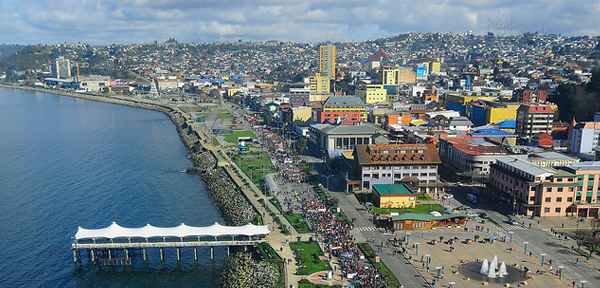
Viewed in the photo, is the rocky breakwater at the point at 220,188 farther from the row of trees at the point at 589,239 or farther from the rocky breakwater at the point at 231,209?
the row of trees at the point at 589,239

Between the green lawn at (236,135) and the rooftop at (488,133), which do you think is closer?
the rooftop at (488,133)

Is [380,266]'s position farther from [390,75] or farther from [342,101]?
[390,75]

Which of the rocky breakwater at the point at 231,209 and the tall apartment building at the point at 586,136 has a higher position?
the tall apartment building at the point at 586,136

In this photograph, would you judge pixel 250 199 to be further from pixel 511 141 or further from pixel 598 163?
pixel 511 141

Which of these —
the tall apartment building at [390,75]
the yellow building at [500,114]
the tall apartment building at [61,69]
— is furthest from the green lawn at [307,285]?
the tall apartment building at [61,69]

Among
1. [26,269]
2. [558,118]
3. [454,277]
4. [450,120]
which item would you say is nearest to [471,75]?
[558,118]

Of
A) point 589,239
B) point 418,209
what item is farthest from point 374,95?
point 589,239

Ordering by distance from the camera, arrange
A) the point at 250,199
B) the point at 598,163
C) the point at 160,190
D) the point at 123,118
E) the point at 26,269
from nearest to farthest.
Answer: the point at 26,269, the point at 598,163, the point at 250,199, the point at 160,190, the point at 123,118
